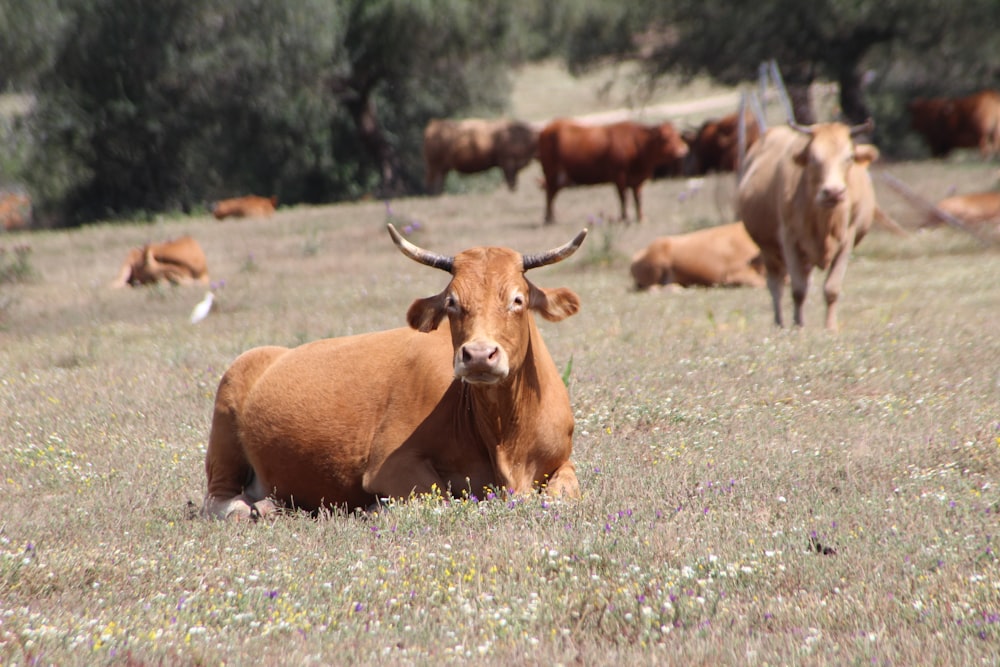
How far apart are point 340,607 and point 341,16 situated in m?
30.8

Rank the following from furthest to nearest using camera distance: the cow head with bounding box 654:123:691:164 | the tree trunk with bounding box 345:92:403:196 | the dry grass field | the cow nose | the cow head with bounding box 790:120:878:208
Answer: the tree trunk with bounding box 345:92:403:196
the cow head with bounding box 654:123:691:164
the cow head with bounding box 790:120:878:208
the cow nose
the dry grass field

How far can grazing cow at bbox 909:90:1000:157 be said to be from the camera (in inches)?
1273

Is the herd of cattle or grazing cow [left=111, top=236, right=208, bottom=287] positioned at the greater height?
the herd of cattle

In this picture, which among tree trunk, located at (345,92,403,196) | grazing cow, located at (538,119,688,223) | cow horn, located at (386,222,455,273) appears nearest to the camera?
cow horn, located at (386,222,455,273)

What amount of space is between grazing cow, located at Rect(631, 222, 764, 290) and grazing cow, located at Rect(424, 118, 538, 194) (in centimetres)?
1856

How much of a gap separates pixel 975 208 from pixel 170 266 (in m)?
13.1

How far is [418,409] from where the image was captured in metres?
6.47

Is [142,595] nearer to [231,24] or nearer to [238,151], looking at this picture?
[231,24]

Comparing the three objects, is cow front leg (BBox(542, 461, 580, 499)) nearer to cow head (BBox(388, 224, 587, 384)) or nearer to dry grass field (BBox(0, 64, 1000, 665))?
dry grass field (BBox(0, 64, 1000, 665))

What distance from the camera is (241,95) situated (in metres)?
33.4

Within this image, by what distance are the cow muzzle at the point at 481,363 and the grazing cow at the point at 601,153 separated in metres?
20.0

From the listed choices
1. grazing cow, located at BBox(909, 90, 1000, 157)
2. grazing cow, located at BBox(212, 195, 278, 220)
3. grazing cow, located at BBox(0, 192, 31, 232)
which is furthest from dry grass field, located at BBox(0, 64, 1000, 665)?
grazing cow, located at BBox(0, 192, 31, 232)

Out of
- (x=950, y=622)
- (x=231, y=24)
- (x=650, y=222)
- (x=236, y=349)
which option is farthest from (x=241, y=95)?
(x=950, y=622)

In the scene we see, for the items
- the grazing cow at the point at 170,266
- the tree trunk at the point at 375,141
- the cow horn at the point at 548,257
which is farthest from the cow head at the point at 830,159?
the tree trunk at the point at 375,141
